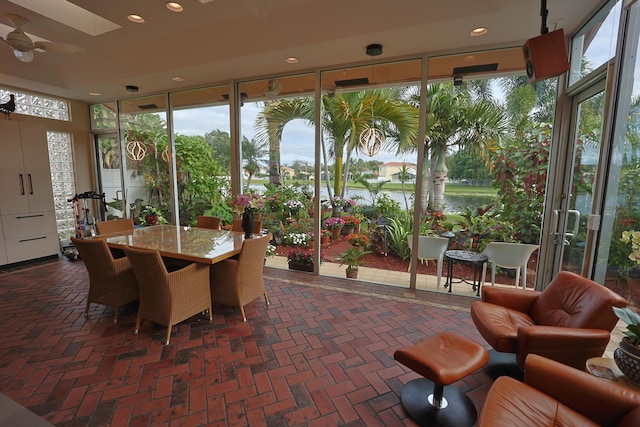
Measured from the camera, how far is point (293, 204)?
15.1 feet

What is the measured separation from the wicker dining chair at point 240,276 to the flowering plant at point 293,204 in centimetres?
169

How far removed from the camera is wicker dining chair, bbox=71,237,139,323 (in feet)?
8.76

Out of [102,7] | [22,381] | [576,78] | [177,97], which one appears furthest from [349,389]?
[177,97]

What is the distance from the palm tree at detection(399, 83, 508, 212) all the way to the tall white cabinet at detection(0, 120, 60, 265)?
5.75 meters

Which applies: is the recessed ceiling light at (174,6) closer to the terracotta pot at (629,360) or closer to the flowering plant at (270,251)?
the flowering plant at (270,251)

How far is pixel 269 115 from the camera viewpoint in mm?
4438

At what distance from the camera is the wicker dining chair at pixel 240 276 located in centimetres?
276

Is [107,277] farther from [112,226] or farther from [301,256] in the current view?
[301,256]

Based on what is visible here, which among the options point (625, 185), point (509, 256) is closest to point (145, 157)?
point (509, 256)

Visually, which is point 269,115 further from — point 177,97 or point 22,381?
point 22,381

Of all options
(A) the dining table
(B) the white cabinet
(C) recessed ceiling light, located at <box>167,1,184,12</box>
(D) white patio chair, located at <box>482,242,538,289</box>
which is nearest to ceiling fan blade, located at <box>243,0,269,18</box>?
(C) recessed ceiling light, located at <box>167,1,184,12</box>

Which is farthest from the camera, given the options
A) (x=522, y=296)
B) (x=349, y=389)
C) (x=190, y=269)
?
(x=190, y=269)

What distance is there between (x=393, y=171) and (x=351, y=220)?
3.29 feet

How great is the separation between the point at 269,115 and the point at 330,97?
0.97 metres
